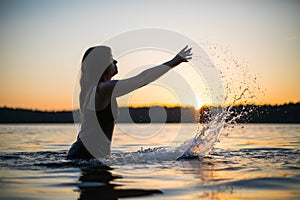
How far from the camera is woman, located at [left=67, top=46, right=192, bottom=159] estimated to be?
6.72 m

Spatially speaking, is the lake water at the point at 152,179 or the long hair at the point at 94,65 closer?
the lake water at the point at 152,179

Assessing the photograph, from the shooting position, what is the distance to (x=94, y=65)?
6992mm

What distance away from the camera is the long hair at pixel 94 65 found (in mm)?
6953

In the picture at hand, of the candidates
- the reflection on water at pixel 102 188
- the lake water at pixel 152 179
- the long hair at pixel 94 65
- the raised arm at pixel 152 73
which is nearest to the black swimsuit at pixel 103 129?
the lake water at pixel 152 179

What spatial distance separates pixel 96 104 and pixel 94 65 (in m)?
0.67

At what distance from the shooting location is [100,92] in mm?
6520

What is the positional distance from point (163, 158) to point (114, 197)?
12.2ft

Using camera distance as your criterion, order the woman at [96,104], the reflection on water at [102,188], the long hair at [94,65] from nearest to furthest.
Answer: the reflection on water at [102,188] < the woman at [96,104] < the long hair at [94,65]

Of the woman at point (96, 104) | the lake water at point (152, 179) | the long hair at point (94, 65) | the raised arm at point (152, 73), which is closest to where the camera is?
the lake water at point (152, 179)

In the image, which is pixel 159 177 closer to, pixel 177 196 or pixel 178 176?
pixel 178 176

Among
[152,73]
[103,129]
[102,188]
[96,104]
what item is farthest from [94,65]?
[102,188]

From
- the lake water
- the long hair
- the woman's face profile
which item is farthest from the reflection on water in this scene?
the woman's face profile

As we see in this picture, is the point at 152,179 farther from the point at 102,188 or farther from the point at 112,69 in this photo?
the point at 112,69

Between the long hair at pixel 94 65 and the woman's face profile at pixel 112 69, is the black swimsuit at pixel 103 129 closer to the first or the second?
the long hair at pixel 94 65
